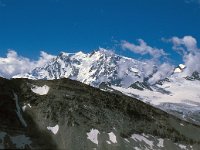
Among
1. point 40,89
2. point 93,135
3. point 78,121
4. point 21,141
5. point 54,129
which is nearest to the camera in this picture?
point 21,141

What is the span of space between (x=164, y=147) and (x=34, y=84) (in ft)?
189

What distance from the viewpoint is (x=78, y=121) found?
167250mm

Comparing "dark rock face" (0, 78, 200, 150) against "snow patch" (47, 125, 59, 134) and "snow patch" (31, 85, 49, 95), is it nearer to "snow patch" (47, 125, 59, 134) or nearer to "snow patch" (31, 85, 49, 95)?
"snow patch" (47, 125, 59, 134)

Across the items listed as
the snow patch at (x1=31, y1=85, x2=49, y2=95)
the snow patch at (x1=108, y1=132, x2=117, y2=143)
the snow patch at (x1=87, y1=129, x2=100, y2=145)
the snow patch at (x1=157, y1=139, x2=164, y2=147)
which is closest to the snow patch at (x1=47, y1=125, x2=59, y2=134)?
the snow patch at (x1=87, y1=129, x2=100, y2=145)

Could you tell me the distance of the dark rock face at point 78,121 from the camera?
506ft

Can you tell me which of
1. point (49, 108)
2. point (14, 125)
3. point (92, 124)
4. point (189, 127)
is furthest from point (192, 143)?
point (14, 125)

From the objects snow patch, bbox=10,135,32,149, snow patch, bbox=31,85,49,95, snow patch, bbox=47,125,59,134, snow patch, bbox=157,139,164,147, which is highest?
snow patch, bbox=31,85,49,95

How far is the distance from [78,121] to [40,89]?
26.1m

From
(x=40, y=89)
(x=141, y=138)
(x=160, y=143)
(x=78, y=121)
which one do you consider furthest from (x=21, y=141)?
(x=160, y=143)

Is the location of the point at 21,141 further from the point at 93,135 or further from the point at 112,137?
the point at 112,137

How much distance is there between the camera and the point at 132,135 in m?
171

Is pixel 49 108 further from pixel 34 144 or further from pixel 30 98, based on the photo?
pixel 34 144

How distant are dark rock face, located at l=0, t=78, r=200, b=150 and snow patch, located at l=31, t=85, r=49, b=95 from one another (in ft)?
4.81

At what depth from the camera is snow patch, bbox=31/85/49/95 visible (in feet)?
597
